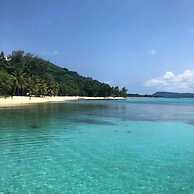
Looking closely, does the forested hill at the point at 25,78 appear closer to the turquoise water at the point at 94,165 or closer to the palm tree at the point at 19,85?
the palm tree at the point at 19,85

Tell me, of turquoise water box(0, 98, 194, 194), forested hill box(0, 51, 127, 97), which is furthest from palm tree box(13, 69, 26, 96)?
turquoise water box(0, 98, 194, 194)

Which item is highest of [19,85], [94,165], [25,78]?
[25,78]

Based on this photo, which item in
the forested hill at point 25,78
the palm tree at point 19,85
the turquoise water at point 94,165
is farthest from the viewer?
the palm tree at point 19,85

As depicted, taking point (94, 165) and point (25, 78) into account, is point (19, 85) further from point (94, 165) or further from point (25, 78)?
A: point (94, 165)

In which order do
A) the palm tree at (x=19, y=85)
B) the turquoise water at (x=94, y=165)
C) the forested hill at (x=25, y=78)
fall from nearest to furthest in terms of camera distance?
the turquoise water at (x=94, y=165)
the forested hill at (x=25, y=78)
the palm tree at (x=19, y=85)

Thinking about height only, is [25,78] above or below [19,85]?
above

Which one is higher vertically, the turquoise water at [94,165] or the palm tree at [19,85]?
the palm tree at [19,85]

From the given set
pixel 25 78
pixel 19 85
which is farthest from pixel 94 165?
pixel 25 78

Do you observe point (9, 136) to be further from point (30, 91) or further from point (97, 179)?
point (30, 91)

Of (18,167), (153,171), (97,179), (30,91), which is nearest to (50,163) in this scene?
(18,167)

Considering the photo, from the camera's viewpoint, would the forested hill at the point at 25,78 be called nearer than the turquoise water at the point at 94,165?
No

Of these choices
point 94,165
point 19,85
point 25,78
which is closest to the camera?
point 94,165

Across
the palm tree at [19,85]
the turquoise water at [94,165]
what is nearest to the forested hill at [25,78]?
the palm tree at [19,85]

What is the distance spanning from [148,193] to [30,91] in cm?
10885
